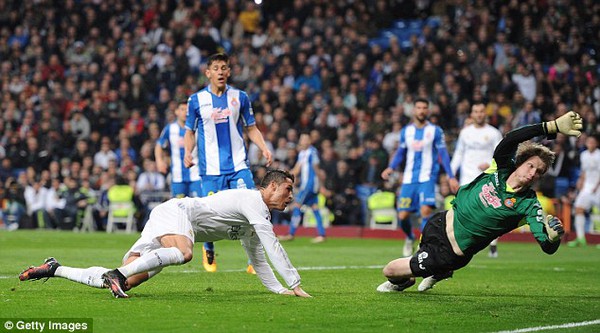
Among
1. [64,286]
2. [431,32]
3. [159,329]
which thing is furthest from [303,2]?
[159,329]

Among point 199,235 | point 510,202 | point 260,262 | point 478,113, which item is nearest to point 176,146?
point 478,113

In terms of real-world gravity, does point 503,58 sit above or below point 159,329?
above

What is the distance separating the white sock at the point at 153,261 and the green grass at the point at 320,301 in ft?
0.95

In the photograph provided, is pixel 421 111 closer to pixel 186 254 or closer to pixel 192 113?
pixel 192 113

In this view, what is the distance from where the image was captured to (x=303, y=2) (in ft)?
105

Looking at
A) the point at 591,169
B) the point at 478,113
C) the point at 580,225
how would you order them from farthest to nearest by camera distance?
1. the point at 580,225
2. the point at 591,169
3. the point at 478,113

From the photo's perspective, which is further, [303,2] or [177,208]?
[303,2]

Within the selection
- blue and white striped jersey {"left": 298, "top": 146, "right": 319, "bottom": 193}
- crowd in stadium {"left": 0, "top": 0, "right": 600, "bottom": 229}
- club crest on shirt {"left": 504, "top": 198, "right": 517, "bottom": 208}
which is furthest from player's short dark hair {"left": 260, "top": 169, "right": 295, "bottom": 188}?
crowd in stadium {"left": 0, "top": 0, "right": 600, "bottom": 229}

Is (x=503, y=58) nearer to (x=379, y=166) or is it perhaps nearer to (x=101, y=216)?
(x=379, y=166)

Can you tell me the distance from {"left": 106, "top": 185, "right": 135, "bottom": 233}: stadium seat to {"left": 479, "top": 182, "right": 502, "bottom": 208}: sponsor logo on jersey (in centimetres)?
1925

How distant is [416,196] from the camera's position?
17688 mm

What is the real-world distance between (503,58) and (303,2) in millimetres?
7669

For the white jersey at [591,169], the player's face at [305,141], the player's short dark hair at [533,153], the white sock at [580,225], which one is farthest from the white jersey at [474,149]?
the player's short dark hair at [533,153]

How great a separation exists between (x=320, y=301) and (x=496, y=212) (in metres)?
1.88
